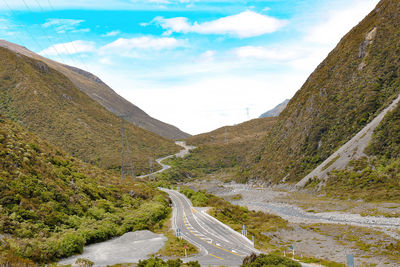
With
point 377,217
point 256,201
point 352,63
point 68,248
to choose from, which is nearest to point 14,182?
point 68,248

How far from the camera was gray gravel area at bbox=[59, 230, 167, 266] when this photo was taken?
90.6ft

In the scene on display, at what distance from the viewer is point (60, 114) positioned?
116 meters

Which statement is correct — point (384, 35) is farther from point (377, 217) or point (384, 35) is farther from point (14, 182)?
point (14, 182)

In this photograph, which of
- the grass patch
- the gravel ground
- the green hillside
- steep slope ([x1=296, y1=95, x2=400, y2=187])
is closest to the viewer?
the gravel ground

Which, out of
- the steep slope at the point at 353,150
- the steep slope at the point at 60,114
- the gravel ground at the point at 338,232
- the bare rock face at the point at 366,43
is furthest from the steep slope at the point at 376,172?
the steep slope at the point at 60,114

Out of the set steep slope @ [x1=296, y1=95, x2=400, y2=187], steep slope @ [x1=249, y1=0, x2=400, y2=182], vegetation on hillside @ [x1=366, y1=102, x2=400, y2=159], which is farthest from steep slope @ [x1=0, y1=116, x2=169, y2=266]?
steep slope @ [x1=249, y1=0, x2=400, y2=182]

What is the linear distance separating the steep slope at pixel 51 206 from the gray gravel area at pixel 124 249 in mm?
1288

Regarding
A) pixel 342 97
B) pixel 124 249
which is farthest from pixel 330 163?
pixel 124 249

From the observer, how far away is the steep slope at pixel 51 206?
26578 mm

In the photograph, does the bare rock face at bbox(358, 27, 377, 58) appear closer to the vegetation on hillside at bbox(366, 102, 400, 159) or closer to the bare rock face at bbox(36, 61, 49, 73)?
the vegetation on hillside at bbox(366, 102, 400, 159)

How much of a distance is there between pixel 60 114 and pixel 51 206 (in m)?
92.2

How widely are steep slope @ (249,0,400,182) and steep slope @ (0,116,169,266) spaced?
5435 centimetres

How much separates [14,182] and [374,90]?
83.1 metres

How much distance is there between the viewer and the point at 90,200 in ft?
140
